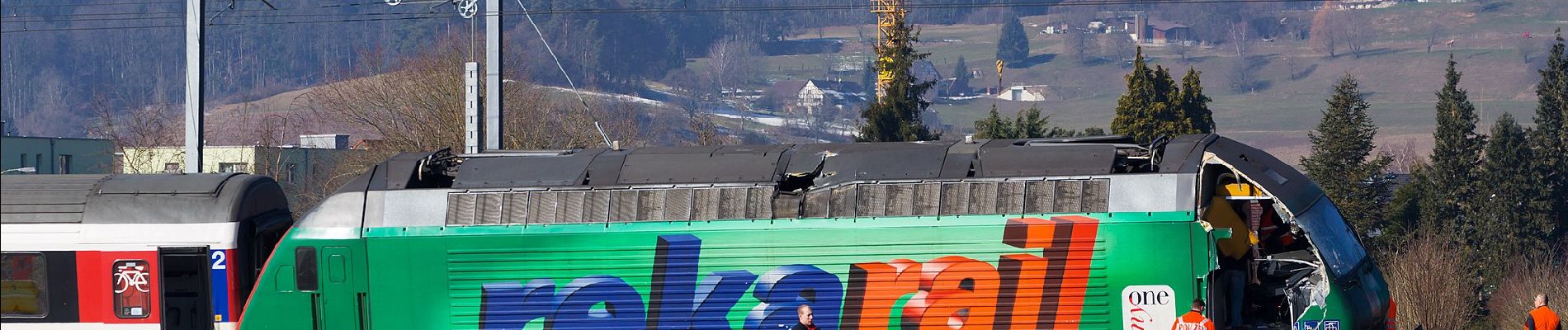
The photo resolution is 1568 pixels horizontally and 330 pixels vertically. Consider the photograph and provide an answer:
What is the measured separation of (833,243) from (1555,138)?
66.7 meters

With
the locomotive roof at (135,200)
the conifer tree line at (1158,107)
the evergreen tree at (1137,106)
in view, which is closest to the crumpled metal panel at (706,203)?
the locomotive roof at (135,200)

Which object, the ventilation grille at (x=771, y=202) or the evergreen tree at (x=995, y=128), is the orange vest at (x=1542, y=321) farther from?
the evergreen tree at (x=995, y=128)

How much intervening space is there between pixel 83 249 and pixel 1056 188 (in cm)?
1112

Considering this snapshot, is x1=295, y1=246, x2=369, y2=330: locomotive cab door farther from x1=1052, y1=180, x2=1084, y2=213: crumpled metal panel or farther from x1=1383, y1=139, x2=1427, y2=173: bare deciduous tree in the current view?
x1=1383, y1=139, x2=1427, y2=173: bare deciduous tree

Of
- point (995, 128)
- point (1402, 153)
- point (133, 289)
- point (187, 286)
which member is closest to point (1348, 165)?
point (995, 128)

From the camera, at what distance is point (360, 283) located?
1584 cm

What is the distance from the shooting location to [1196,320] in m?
13.8

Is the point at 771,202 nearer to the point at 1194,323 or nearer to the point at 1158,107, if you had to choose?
the point at 1194,323

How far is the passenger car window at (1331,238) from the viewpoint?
47.0 ft

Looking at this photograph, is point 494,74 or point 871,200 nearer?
point 871,200

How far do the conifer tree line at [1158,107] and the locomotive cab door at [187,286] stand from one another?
37.9 meters

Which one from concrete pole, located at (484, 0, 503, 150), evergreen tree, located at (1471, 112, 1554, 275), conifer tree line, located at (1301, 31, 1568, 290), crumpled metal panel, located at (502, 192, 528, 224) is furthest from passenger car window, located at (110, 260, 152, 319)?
evergreen tree, located at (1471, 112, 1554, 275)

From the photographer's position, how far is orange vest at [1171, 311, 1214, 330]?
13836mm

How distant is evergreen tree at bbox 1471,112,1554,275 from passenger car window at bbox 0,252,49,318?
5874 cm
